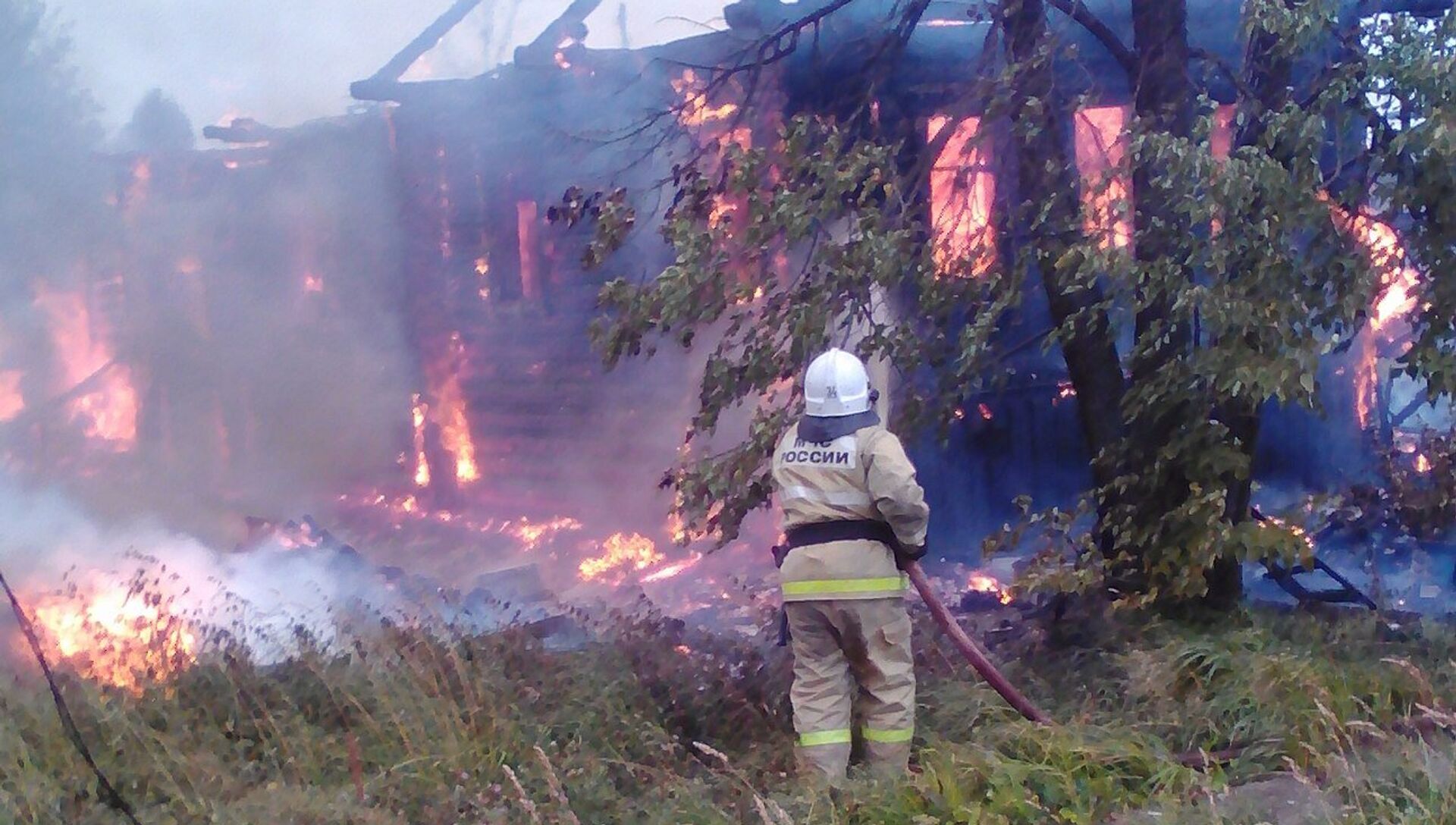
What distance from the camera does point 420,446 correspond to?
920cm

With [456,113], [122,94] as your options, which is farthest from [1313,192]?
[122,94]

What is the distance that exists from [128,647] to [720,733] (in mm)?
2733

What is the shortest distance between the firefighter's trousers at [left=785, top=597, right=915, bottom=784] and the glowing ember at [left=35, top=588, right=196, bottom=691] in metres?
2.76

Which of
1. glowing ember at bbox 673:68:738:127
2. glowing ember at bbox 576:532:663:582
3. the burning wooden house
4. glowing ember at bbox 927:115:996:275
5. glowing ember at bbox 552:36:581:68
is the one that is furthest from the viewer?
glowing ember at bbox 552:36:581:68

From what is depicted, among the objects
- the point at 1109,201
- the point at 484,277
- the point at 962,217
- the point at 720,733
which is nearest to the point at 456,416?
the point at 484,277

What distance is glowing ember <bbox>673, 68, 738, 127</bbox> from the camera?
5480mm

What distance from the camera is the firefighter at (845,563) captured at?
3879 millimetres

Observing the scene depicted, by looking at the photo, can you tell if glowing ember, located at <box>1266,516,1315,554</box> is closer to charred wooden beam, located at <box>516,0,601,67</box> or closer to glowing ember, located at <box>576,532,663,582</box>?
glowing ember, located at <box>576,532,663,582</box>

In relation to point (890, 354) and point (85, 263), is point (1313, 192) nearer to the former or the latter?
point (890, 354)

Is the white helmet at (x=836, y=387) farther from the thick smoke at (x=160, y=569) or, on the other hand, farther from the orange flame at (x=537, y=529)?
the orange flame at (x=537, y=529)

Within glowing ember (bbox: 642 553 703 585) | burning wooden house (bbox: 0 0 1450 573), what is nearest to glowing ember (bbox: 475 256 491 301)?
burning wooden house (bbox: 0 0 1450 573)

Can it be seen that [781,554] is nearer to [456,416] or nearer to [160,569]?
[160,569]

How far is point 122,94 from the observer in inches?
352

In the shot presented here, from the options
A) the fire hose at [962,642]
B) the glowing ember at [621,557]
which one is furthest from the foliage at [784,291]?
the glowing ember at [621,557]
